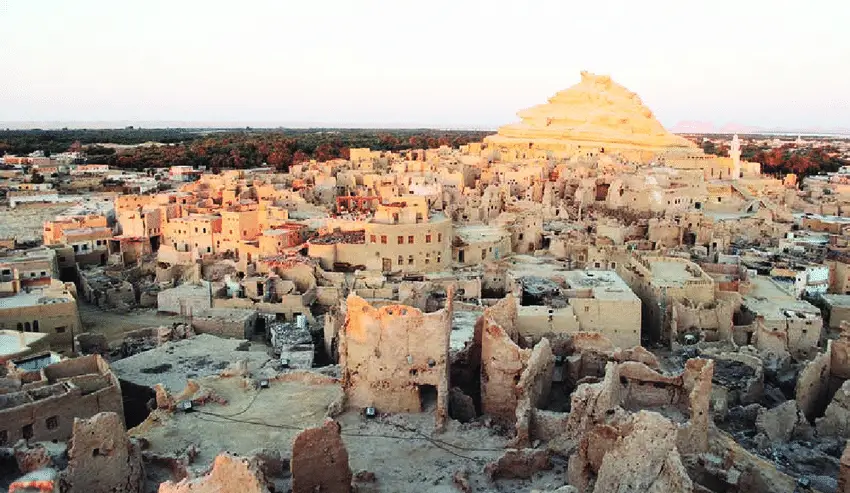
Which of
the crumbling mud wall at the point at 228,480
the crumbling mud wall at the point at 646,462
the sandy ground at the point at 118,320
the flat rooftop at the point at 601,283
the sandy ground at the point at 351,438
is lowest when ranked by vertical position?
the sandy ground at the point at 118,320

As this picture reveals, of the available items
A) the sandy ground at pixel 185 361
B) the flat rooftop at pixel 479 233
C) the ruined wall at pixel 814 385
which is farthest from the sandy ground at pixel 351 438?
the flat rooftop at pixel 479 233

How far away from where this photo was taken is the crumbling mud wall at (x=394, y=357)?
1503 cm

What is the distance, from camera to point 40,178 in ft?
212

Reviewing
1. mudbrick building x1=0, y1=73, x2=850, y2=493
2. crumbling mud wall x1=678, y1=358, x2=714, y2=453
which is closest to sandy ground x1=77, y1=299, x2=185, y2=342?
mudbrick building x1=0, y1=73, x2=850, y2=493

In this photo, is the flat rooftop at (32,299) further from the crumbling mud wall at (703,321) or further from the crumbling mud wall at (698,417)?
the crumbling mud wall at (703,321)

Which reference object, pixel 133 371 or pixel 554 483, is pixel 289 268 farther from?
pixel 554 483

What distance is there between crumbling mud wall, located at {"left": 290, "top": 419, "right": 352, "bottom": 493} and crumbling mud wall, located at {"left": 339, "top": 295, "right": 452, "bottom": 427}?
2906 mm

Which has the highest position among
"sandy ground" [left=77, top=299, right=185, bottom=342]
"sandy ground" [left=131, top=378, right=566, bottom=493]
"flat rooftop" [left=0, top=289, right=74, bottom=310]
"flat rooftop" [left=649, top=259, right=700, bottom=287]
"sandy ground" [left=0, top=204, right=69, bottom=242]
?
"flat rooftop" [left=0, top=289, right=74, bottom=310]

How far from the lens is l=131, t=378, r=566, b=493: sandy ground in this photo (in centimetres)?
1304

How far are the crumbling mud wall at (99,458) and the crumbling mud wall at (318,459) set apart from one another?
2.87 metres

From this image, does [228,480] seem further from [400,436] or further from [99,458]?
[400,436]

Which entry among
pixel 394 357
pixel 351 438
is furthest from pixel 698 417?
pixel 351 438

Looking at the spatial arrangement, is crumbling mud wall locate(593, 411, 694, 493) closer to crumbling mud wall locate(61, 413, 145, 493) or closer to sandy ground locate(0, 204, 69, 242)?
crumbling mud wall locate(61, 413, 145, 493)

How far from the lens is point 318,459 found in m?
12.2
